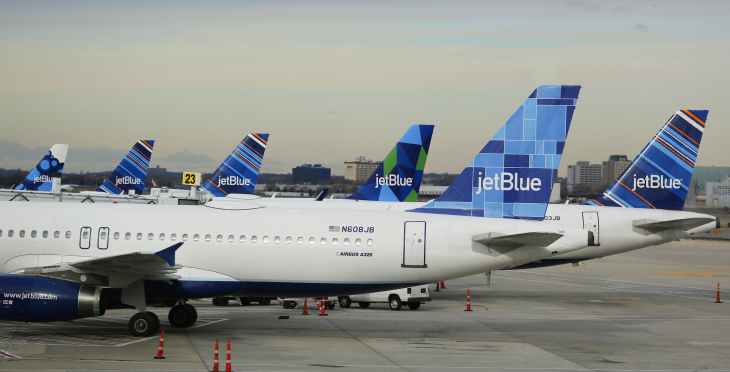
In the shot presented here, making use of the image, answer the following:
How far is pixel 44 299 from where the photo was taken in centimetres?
1916

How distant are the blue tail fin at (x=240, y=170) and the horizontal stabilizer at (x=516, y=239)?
29844 mm

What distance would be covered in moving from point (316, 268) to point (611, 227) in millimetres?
18541

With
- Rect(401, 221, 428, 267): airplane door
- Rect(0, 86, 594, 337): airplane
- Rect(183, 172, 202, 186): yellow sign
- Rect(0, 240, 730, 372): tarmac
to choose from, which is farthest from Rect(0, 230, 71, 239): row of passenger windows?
Rect(183, 172, 202, 186): yellow sign

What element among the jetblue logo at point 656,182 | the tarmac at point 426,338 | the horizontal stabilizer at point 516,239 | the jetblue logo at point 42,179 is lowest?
the tarmac at point 426,338

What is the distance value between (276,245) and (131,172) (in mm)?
41610

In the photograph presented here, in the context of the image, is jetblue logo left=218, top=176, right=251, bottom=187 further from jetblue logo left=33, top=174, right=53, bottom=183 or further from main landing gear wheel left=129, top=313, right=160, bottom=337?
main landing gear wheel left=129, top=313, right=160, bottom=337

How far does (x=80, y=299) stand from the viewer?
63.9 ft

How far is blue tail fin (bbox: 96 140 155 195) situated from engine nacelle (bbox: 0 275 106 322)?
40480 mm

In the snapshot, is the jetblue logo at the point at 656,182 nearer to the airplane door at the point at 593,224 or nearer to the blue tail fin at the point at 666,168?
the blue tail fin at the point at 666,168

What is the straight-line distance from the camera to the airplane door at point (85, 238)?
21359 millimetres

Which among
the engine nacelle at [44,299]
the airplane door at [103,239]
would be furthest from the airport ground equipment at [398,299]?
the engine nacelle at [44,299]

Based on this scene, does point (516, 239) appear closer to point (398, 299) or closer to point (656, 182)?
point (398, 299)

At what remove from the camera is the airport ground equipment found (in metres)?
30.4

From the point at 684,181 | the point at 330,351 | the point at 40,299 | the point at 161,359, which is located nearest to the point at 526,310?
the point at 684,181
